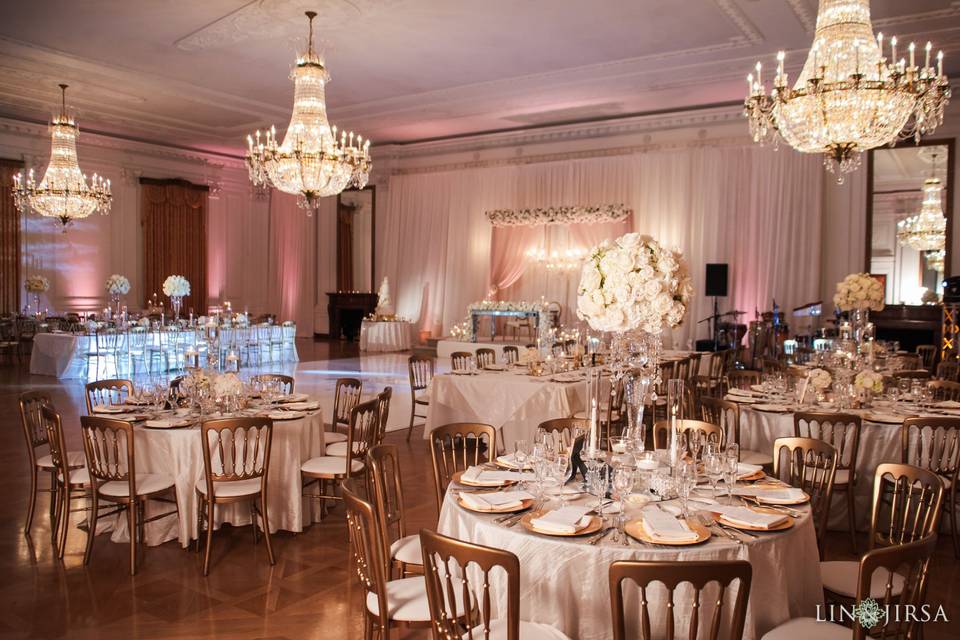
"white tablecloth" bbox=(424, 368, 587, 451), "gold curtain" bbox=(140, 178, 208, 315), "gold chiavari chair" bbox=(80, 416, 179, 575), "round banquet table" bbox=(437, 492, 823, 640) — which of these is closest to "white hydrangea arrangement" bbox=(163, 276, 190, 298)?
"gold curtain" bbox=(140, 178, 208, 315)

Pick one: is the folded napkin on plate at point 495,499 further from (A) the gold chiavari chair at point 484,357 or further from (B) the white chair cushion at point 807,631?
(A) the gold chiavari chair at point 484,357

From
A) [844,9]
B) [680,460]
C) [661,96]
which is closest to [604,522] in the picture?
[680,460]

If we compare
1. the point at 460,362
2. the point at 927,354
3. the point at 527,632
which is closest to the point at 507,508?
the point at 527,632

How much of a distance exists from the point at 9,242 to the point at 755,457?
1483cm

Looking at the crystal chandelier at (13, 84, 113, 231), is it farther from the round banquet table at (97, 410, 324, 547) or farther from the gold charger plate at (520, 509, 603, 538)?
the gold charger plate at (520, 509, 603, 538)

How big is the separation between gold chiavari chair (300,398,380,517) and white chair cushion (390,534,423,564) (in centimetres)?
128

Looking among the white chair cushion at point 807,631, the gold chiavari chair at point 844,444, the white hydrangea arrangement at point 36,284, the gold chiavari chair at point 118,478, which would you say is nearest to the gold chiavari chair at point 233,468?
the gold chiavari chair at point 118,478

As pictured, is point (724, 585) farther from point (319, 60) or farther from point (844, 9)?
point (319, 60)

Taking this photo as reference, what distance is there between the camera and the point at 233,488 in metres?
4.41

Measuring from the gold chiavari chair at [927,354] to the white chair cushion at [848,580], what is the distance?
24.4 feet

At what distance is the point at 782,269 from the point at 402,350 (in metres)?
8.28

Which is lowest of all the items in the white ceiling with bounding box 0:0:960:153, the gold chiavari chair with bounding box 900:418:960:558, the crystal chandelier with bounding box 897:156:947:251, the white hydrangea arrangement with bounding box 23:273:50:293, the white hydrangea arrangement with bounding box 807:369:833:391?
the gold chiavari chair with bounding box 900:418:960:558

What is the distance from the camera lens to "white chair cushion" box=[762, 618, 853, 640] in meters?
2.51

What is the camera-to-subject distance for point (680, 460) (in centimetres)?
321
